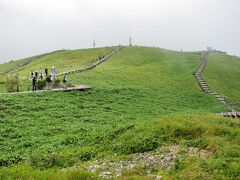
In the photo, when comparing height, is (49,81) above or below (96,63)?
below

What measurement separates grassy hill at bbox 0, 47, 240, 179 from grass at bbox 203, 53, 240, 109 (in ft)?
36.3

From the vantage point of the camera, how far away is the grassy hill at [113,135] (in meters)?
17.2

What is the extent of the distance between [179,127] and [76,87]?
2277cm

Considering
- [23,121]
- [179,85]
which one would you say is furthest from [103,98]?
[179,85]

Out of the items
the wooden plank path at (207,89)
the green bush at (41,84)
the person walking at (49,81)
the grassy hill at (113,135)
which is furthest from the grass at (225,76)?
the green bush at (41,84)

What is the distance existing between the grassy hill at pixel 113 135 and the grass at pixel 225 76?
36.3 feet

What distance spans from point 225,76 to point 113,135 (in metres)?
53.3

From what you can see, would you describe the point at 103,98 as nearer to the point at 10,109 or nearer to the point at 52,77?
the point at 52,77

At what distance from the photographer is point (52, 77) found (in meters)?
43.8

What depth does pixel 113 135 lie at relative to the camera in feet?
79.0

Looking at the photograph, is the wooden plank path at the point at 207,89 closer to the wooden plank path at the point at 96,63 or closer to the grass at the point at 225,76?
the grass at the point at 225,76

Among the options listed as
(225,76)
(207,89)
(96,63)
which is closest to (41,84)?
(207,89)

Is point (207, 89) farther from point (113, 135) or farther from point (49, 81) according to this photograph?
point (113, 135)

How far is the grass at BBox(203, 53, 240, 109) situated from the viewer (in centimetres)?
5991
